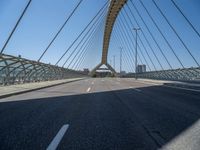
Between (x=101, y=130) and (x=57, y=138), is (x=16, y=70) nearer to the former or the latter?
(x=101, y=130)

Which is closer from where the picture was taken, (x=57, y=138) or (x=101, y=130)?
(x=57, y=138)

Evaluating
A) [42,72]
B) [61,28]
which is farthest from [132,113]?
[42,72]

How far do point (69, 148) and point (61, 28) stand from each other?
2621cm

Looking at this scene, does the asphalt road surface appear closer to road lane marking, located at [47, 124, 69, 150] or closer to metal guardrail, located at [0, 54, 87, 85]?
road lane marking, located at [47, 124, 69, 150]

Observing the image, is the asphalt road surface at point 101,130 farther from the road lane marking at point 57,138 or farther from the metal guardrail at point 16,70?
the metal guardrail at point 16,70

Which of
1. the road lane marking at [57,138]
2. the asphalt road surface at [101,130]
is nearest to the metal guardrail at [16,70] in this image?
the asphalt road surface at [101,130]

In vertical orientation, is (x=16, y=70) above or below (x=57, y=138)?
above

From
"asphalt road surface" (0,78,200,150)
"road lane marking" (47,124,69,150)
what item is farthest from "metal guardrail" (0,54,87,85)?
"road lane marking" (47,124,69,150)

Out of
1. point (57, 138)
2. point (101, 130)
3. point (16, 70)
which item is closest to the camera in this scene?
point (57, 138)

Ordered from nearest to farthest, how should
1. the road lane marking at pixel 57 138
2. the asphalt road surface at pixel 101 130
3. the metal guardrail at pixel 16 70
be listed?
the road lane marking at pixel 57 138 → the asphalt road surface at pixel 101 130 → the metal guardrail at pixel 16 70

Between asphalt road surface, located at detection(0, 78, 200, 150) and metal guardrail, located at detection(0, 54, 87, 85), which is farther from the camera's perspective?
metal guardrail, located at detection(0, 54, 87, 85)

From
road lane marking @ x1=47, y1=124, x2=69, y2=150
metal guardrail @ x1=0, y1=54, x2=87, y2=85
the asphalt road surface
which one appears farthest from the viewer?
metal guardrail @ x1=0, y1=54, x2=87, y2=85


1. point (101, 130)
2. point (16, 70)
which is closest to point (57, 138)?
point (101, 130)

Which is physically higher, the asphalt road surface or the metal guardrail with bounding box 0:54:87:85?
the metal guardrail with bounding box 0:54:87:85
